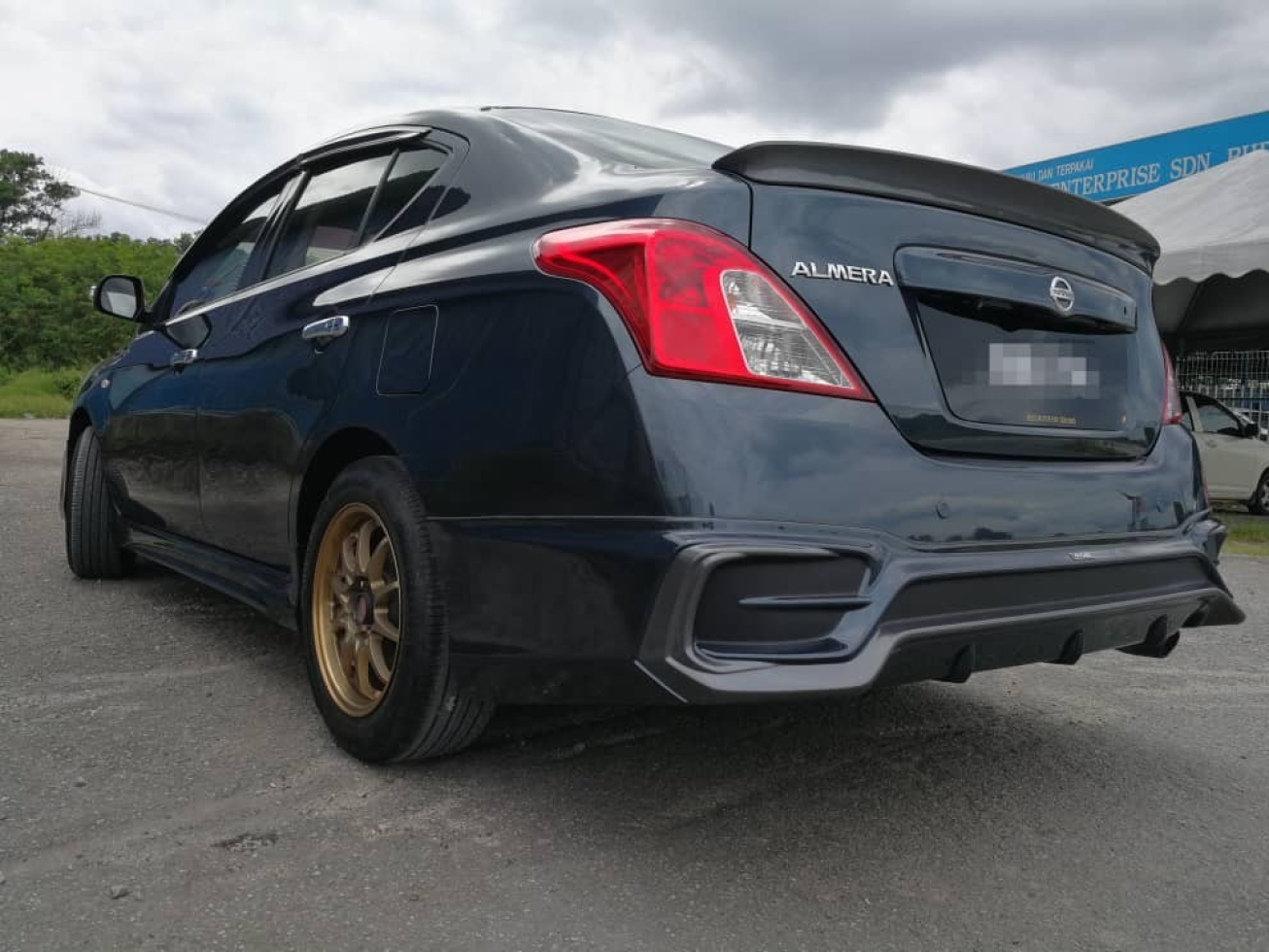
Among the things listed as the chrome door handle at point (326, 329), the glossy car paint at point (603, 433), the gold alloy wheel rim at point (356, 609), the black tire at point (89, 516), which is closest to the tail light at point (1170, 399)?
the glossy car paint at point (603, 433)

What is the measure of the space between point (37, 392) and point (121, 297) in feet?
78.5

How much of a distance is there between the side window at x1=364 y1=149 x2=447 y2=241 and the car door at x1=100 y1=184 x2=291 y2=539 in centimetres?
67

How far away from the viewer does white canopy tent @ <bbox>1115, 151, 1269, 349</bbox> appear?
9.39 m

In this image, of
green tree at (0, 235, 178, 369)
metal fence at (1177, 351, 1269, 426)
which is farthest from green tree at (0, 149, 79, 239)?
metal fence at (1177, 351, 1269, 426)

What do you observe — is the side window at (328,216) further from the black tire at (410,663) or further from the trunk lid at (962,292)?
the trunk lid at (962,292)

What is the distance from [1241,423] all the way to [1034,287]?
10.9 m

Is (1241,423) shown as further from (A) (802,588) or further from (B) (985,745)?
(A) (802,588)

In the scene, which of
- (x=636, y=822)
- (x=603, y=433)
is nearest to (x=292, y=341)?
(x=603, y=433)

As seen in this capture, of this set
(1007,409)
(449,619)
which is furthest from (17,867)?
(1007,409)

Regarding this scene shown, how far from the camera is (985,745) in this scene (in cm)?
288

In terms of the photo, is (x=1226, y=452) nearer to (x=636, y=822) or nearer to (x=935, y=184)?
(x=935, y=184)

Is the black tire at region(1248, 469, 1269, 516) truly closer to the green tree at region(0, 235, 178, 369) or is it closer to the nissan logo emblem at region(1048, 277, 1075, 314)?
the nissan logo emblem at region(1048, 277, 1075, 314)

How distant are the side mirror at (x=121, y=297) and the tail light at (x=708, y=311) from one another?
2922 mm

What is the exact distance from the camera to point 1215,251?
9383mm
